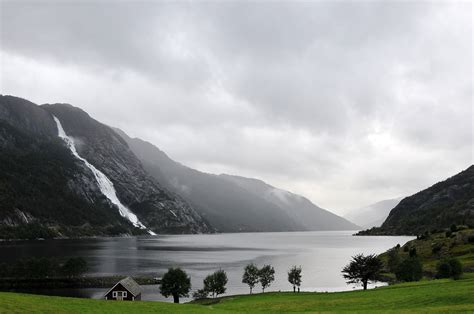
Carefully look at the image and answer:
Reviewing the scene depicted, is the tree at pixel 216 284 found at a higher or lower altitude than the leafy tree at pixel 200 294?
higher

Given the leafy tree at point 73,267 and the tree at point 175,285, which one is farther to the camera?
the leafy tree at point 73,267

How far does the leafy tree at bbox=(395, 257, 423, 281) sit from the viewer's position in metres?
102

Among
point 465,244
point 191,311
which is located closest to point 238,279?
point 465,244

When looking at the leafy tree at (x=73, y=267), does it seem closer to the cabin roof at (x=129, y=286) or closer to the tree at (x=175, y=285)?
the tree at (x=175, y=285)

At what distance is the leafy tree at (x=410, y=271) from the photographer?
334 feet

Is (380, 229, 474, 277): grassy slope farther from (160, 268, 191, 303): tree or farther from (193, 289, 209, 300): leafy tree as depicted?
(160, 268, 191, 303): tree

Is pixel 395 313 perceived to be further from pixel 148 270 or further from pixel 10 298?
pixel 148 270

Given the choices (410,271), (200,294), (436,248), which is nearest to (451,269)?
(410,271)

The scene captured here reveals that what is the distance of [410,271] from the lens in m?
103

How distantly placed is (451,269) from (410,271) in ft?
53.6

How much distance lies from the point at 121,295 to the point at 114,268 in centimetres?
8321

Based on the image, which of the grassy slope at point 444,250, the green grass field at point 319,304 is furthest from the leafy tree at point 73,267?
the grassy slope at point 444,250

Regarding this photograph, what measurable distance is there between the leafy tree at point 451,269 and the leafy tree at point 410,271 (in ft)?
22.4

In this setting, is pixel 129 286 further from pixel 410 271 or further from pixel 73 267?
pixel 410 271
